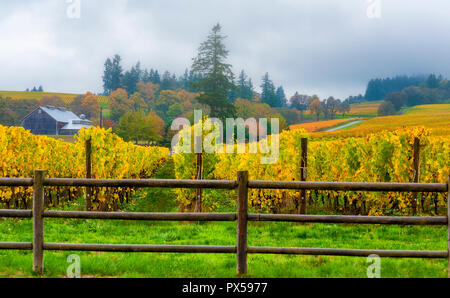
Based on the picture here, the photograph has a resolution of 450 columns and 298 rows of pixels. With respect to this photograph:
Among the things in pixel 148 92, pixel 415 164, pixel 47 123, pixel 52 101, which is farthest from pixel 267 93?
pixel 415 164

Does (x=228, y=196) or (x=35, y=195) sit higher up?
(x=35, y=195)

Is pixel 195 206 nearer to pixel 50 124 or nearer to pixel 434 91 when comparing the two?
pixel 50 124

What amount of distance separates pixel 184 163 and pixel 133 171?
19.3 feet

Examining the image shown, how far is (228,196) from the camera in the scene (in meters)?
17.7

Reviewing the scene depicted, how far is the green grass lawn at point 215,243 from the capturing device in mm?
5508

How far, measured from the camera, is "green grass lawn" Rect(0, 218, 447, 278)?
5.51 meters

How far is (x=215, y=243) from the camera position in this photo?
8258mm

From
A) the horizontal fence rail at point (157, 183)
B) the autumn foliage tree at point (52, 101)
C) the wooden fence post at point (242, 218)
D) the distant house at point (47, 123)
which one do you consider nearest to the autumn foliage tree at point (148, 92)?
the distant house at point (47, 123)

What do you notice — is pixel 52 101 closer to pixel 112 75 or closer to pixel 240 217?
pixel 112 75

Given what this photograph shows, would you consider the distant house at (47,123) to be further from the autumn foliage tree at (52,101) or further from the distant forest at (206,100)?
the autumn foliage tree at (52,101)

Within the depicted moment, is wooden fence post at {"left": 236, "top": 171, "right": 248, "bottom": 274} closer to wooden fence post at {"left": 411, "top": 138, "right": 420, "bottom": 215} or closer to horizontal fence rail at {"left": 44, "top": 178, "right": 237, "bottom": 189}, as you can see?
horizontal fence rail at {"left": 44, "top": 178, "right": 237, "bottom": 189}

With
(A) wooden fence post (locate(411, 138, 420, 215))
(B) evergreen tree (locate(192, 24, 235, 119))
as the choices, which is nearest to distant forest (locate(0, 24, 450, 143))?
(B) evergreen tree (locate(192, 24, 235, 119))

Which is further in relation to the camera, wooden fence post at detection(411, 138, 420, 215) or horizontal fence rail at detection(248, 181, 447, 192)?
wooden fence post at detection(411, 138, 420, 215)

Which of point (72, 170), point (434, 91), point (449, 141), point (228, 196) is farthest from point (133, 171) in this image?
point (434, 91)
